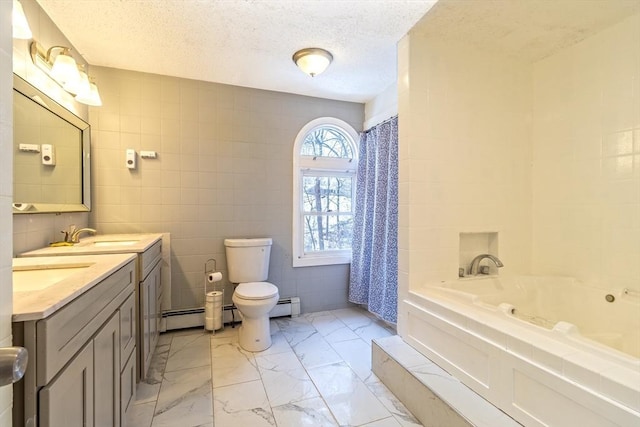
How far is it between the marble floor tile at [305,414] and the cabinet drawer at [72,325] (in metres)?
1.02

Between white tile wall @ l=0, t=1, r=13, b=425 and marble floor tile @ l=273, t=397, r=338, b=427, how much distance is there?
1.23m

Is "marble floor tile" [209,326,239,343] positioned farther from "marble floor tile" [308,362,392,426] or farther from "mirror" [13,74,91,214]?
"mirror" [13,74,91,214]

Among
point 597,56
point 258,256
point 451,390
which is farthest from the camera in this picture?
point 258,256

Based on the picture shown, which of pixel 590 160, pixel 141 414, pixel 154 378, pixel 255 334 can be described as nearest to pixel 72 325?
pixel 141 414

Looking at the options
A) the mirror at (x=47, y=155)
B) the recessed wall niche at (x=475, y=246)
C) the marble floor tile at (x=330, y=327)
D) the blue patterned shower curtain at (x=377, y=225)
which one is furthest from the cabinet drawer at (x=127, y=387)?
the recessed wall niche at (x=475, y=246)

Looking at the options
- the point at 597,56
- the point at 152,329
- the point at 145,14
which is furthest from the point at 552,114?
the point at 152,329

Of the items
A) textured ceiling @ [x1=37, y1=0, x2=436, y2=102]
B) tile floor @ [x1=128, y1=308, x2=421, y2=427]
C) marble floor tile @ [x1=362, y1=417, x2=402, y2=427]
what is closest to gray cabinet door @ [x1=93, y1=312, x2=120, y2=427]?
tile floor @ [x1=128, y1=308, x2=421, y2=427]

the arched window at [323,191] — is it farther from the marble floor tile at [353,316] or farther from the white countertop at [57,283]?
the white countertop at [57,283]

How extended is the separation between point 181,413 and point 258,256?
130 centimetres

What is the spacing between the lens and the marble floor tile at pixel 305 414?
156 cm

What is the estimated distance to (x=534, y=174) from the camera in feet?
7.72

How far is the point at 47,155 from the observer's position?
1.81 meters

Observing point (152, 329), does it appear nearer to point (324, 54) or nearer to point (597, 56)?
point (324, 54)

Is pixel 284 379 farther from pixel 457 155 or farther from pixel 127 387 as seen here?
pixel 457 155
